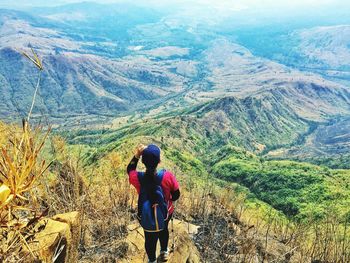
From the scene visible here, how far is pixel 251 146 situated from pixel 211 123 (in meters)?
16.6

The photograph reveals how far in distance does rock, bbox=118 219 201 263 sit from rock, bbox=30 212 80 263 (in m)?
1.58

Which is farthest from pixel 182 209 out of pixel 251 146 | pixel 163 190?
pixel 251 146

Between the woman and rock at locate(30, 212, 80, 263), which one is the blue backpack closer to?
the woman

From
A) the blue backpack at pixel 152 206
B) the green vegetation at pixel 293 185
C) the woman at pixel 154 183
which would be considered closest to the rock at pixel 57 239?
the blue backpack at pixel 152 206

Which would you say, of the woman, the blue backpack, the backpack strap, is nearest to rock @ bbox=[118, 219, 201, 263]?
the woman

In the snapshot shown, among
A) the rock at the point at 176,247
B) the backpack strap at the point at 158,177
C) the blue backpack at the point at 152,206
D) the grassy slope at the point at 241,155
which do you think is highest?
the backpack strap at the point at 158,177

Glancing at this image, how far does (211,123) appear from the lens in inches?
4547

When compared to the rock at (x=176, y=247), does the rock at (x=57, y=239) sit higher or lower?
higher

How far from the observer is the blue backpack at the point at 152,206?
5.74 meters

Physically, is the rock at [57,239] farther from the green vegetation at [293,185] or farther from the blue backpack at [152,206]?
the green vegetation at [293,185]

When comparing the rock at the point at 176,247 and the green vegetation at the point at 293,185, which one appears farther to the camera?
the green vegetation at the point at 293,185

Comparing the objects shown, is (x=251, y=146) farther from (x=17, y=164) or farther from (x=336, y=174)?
(x=17, y=164)

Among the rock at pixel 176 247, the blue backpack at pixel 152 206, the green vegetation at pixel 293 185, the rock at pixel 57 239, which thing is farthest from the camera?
the green vegetation at pixel 293 185

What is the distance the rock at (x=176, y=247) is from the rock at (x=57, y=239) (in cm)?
158
